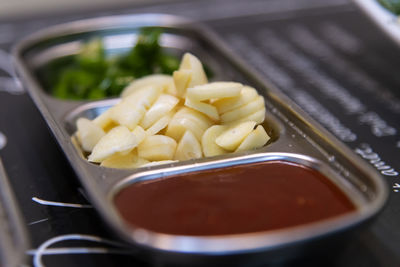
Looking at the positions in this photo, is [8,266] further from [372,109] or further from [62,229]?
[372,109]

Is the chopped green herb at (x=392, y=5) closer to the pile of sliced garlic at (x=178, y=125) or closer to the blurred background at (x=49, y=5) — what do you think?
the pile of sliced garlic at (x=178, y=125)

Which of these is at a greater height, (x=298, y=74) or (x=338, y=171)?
(x=298, y=74)

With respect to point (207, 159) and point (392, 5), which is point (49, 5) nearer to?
point (392, 5)

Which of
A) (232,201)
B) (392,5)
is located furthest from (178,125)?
(392,5)

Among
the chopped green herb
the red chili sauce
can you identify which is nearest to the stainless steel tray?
the red chili sauce

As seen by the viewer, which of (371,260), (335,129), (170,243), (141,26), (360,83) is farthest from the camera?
(141,26)

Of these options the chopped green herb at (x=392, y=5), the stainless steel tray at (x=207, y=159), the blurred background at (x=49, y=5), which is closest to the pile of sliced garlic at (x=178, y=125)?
the stainless steel tray at (x=207, y=159)

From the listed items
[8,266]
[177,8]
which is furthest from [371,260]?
[177,8]
